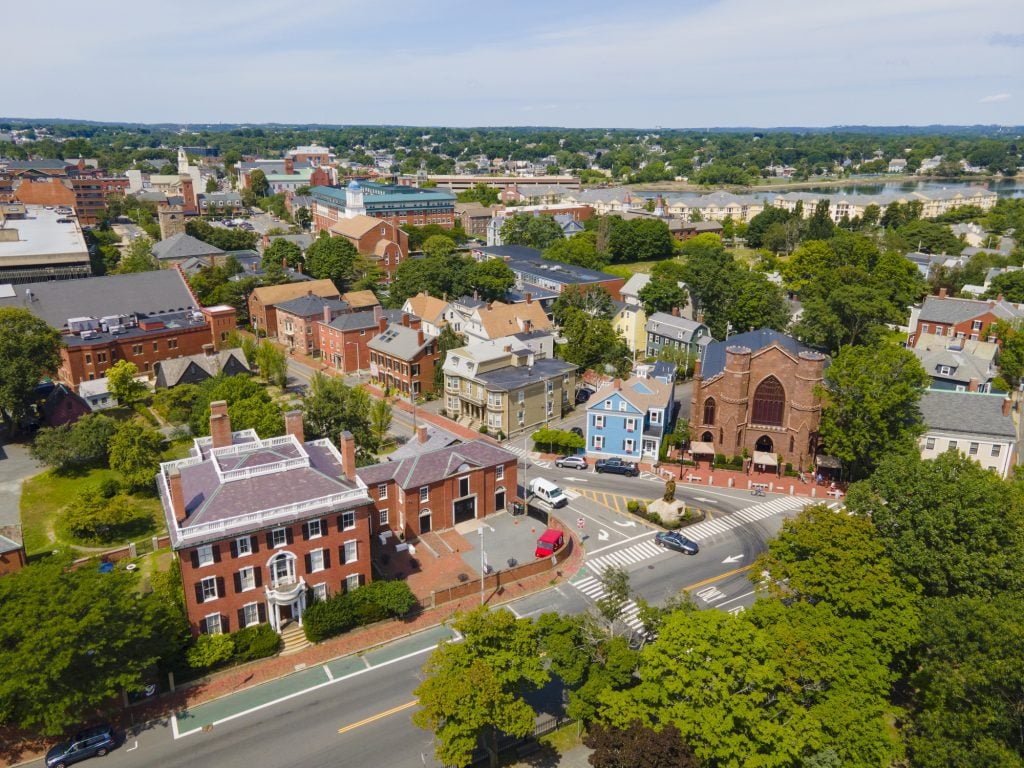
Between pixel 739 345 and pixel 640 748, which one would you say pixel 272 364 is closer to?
pixel 739 345

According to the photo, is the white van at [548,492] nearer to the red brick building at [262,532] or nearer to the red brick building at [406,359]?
→ the red brick building at [262,532]

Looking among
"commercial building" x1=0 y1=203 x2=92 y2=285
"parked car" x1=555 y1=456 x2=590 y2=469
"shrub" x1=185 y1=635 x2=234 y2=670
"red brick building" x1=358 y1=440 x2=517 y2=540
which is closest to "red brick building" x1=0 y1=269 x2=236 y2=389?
"commercial building" x1=0 y1=203 x2=92 y2=285

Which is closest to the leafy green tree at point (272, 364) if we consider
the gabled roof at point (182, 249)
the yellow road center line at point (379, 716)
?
the gabled roof at point (182, 249)

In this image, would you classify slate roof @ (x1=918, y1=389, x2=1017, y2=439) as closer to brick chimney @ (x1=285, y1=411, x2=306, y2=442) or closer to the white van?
the white van

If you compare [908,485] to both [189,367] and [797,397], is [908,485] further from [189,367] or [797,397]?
[189,367]

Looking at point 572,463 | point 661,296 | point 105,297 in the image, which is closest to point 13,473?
point 105,297
